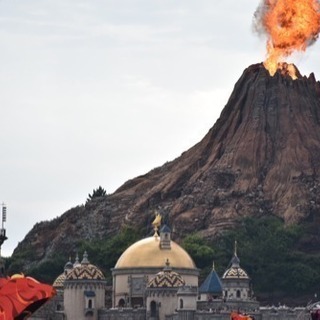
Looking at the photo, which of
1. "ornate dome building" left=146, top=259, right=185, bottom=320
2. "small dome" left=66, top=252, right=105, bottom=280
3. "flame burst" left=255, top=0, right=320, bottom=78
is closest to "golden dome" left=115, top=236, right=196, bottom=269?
"small dome" left=66, top=252, right=105, bottom=280

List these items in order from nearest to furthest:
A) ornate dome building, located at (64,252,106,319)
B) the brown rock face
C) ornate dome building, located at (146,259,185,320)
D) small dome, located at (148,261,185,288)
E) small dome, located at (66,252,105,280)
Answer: small dome, located at (148,261,185,288)
ornate dome building, located at (146,259,185,320)
ornate dome building, located at (64,252,106,319)
small dome, located at (66,252,105,280)
the brown rock face

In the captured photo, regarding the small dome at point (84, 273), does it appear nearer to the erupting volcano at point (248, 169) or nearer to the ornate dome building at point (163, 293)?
the ornate dome building at point (163, 293)

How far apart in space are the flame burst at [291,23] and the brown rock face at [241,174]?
17.6 ft

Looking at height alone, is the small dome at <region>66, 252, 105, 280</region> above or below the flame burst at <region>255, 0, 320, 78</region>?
below

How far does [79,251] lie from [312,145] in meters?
30.4

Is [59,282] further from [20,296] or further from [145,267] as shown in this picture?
[20,296]

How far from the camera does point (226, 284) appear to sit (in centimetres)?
13712

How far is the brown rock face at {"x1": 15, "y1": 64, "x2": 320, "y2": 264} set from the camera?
170000 mm

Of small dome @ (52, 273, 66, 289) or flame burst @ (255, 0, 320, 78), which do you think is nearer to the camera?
small dome @ (52, 273, 66, 289)

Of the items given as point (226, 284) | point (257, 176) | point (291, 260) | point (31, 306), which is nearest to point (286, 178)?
point (257, 176)

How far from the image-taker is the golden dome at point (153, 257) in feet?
469

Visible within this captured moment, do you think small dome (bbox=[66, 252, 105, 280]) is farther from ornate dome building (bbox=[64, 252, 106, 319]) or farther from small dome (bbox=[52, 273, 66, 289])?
small dome (bbox=[52, 273, 66, 289])

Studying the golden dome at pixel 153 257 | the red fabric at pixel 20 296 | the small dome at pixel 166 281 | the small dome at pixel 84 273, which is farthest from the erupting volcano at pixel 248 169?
the red fabric at pixel 20 296

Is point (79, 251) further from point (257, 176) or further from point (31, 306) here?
point (31, 306)
